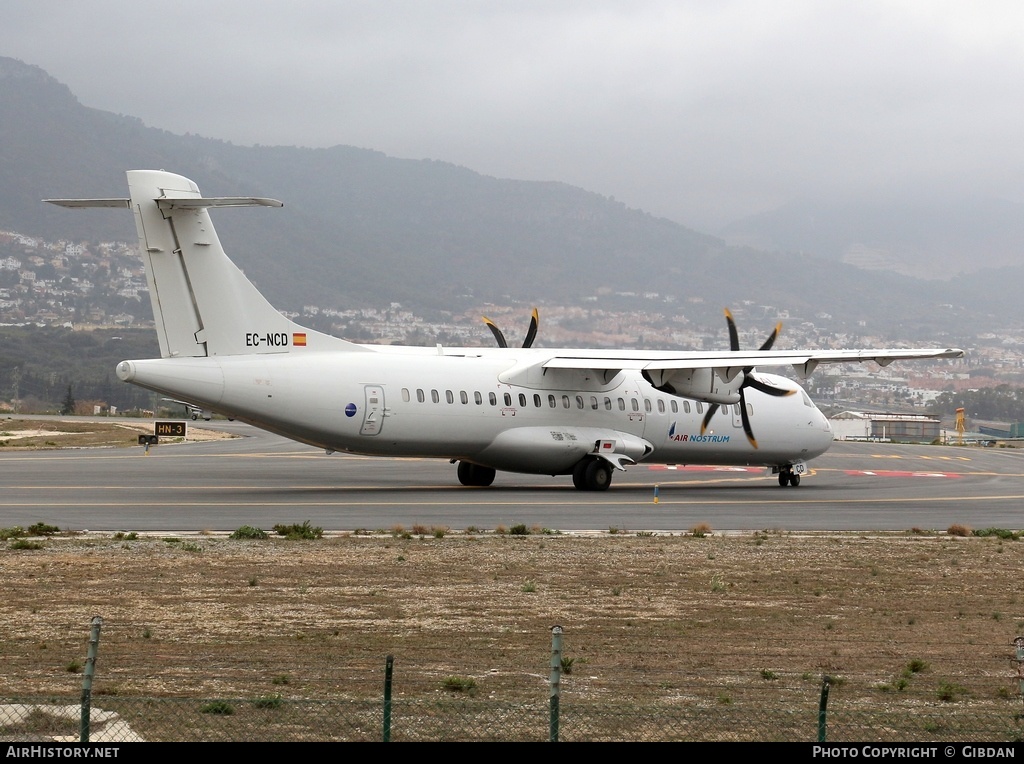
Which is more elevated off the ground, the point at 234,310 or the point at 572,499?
the point at 234,310

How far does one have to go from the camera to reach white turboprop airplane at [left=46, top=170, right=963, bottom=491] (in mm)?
29297

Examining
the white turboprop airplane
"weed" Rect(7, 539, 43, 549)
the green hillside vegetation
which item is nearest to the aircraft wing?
the white turboprop airplane

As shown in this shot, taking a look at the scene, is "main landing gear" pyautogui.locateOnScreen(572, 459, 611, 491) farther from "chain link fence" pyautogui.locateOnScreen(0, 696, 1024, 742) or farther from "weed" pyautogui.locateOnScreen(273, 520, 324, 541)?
"chain link fence" pyautogui.locateOnScreen(0, 696, 1024, 742)

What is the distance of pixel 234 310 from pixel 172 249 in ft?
6.74

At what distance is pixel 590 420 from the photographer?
36.3m

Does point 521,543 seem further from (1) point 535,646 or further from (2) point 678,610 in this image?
(1) point 535,646

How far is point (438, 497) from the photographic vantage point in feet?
107

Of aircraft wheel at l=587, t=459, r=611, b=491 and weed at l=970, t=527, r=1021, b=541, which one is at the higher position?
aircraft wheel at l=587, t=459, r=611, b=491

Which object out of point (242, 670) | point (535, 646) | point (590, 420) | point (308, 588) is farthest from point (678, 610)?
point (590, 420)

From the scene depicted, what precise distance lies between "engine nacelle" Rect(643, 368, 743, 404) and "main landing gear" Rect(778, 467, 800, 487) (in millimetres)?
6071

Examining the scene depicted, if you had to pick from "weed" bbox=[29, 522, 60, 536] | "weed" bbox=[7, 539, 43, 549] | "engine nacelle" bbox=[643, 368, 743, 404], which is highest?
"engine nacelle" bbox=[643, 368, 743, 404]

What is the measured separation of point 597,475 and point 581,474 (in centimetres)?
46

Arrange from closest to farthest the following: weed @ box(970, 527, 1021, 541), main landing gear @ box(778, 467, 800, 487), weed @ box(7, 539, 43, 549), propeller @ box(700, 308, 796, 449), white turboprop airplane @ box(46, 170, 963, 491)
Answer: weed @ box(7, 539, 43, 549) < weed @ box(970, 527, 1021, 541) < white turboprop airplane @ box(46, 170, 963, 491) < propeller @ box(700, 308, 796, 449) < main landing gear @ box(778, 467, 800, 487)

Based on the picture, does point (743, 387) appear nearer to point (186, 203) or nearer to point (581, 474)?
point (581, 474)
